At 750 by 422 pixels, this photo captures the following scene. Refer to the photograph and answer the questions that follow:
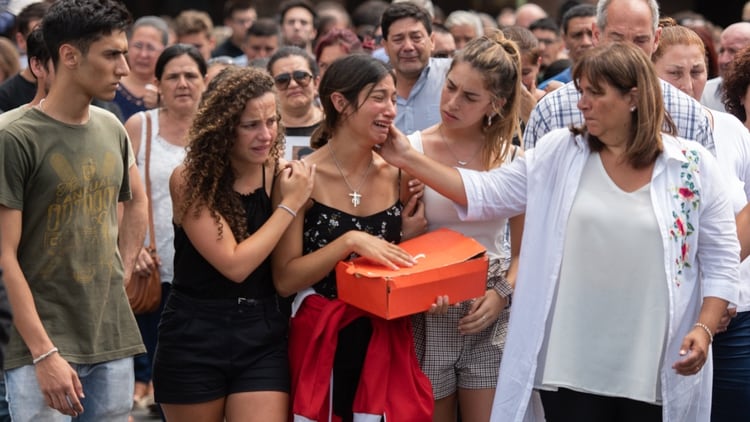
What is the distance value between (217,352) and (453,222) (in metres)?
1.10

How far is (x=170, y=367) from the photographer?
431 cm

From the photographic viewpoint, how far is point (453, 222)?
15.2 ft

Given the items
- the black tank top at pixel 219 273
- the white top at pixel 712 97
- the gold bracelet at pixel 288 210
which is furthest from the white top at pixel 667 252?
the white top at pixel 712 97

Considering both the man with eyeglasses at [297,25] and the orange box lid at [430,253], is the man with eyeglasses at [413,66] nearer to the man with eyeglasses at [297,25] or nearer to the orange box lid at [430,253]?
the orange box lid at [430,253]

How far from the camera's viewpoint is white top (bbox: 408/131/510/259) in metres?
4.62

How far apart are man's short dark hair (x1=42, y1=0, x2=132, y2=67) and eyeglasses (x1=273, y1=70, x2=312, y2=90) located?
2661 mm

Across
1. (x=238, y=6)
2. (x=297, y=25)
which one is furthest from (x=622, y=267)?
(x=238, y=6)

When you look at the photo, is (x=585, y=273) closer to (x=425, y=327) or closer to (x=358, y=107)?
(x=425, y=327)

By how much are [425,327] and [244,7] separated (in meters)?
8.33

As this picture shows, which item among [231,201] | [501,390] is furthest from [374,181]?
[501,390]

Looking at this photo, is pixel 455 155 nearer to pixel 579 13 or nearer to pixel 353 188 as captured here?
pixel 353 188

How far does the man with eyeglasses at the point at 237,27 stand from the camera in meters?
11.4

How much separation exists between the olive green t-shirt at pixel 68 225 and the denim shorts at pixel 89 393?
0.16 ft

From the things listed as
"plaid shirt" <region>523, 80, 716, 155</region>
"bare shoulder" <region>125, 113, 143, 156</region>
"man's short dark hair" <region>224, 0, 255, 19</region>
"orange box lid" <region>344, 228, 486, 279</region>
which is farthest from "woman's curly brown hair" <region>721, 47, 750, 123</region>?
"man's short dark hair" <region>224, 0, 255, 19</region>
